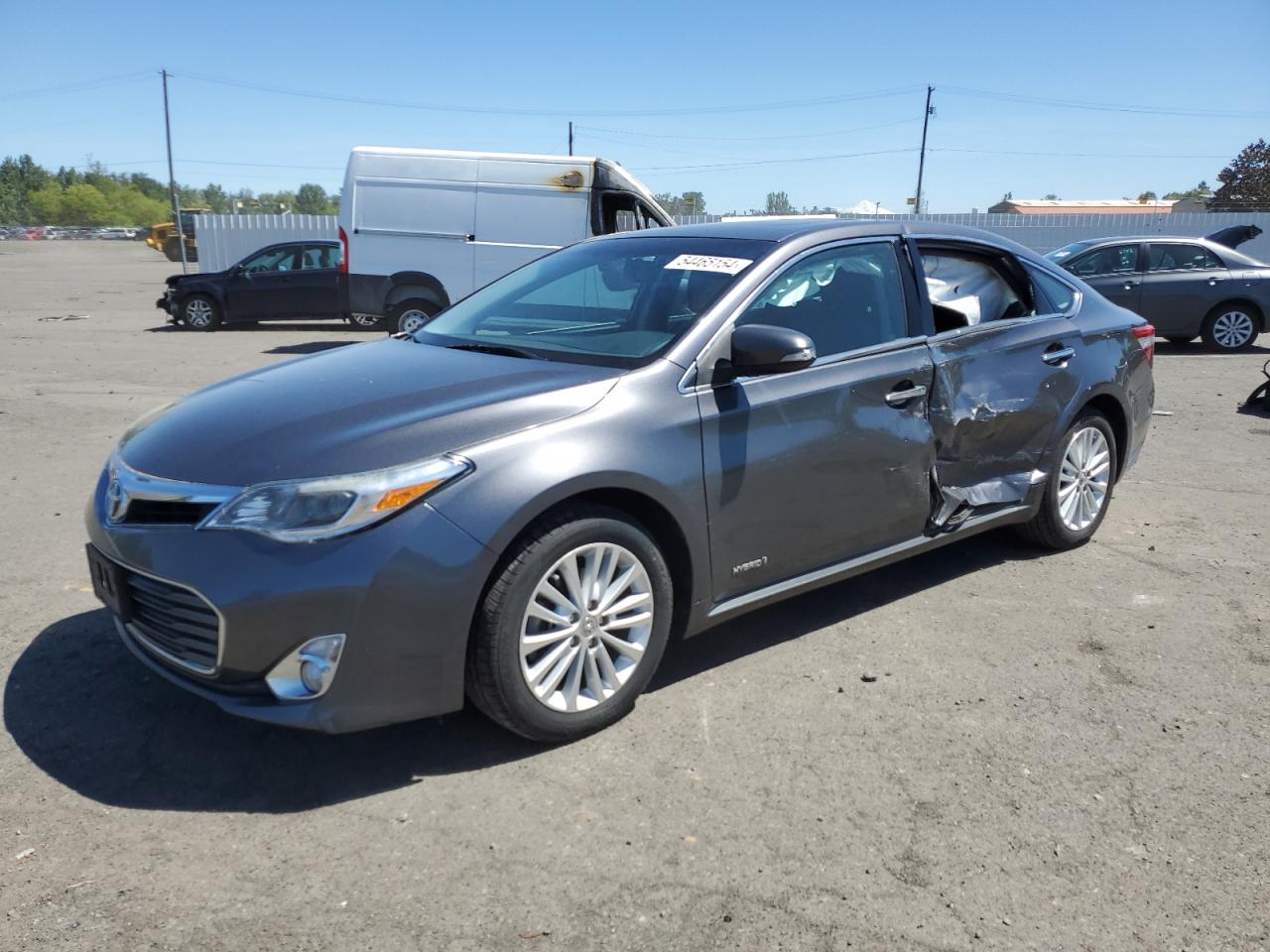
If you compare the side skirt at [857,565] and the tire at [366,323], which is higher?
the side skirt at [857,565]

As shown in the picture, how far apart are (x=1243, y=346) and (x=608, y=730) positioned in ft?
46.0

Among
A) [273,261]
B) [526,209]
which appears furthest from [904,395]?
[273,261]

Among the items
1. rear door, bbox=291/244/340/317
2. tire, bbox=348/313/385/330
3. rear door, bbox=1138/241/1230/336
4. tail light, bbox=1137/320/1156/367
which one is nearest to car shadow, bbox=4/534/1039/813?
tail light, bbox=1137/320/1156/367

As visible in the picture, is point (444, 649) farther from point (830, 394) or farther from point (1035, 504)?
point (1035, 504)

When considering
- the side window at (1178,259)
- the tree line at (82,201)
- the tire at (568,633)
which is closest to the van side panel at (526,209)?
the side window at (1178,259)

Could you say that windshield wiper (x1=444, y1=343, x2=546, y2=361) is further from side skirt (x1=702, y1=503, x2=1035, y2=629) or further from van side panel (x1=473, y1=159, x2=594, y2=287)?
van side panel (x1=473, y1=159, x2=594, y2=287)

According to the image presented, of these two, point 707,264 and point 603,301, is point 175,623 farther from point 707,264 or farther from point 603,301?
point 707,264

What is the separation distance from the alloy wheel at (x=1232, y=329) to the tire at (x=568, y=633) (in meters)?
13.4

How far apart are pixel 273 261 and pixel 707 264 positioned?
1530 cm

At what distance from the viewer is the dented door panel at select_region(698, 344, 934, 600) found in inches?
141

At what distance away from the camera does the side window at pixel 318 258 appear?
1753cm

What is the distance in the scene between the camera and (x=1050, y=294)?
5.16m

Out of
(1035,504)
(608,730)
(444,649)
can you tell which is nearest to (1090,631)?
(1035,504)

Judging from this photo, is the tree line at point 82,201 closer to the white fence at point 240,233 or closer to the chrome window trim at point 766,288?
the white fence at point 240,233
